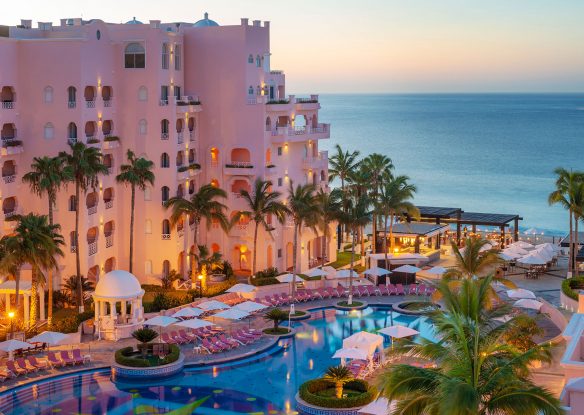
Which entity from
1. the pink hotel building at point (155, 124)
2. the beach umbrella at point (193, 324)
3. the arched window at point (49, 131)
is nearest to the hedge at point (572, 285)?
the pink hotel building at point (155, 124)

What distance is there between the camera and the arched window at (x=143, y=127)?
5888cm

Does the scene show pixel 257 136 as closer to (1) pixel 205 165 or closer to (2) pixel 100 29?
(1) pixel 205 165

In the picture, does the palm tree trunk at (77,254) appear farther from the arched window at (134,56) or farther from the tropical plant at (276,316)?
the arched window at (134,56)

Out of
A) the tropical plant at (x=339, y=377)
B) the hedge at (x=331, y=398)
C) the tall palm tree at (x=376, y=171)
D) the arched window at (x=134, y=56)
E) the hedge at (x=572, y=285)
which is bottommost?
the hedge at (x=331, y=398)

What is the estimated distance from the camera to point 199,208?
57375mm

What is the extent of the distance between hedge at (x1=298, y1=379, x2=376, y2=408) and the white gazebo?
13434 mm

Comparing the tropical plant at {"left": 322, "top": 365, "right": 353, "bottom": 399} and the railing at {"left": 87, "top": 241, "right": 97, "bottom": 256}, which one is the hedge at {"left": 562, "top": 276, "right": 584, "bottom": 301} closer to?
the tropical plant at {"left": 322, "top": 365, "right": 353, "bottom": 399}

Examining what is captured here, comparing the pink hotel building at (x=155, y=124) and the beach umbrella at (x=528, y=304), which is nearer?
the beach umbrella at (x=528, y=304)

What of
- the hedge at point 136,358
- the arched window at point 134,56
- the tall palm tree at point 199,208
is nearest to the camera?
the hedge at point 136,358

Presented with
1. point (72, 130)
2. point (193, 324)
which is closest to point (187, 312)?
point (193, 324)

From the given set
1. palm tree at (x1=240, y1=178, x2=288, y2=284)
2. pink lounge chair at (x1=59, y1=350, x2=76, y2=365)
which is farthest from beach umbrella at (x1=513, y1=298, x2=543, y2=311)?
pink lounge chair at (x1=59, y1=350, x2=76, y2=365)

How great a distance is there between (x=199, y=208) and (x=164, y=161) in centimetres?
475

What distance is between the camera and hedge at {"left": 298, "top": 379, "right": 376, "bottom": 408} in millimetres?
35812

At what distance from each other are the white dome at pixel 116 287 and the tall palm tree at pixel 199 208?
31.2 feet
